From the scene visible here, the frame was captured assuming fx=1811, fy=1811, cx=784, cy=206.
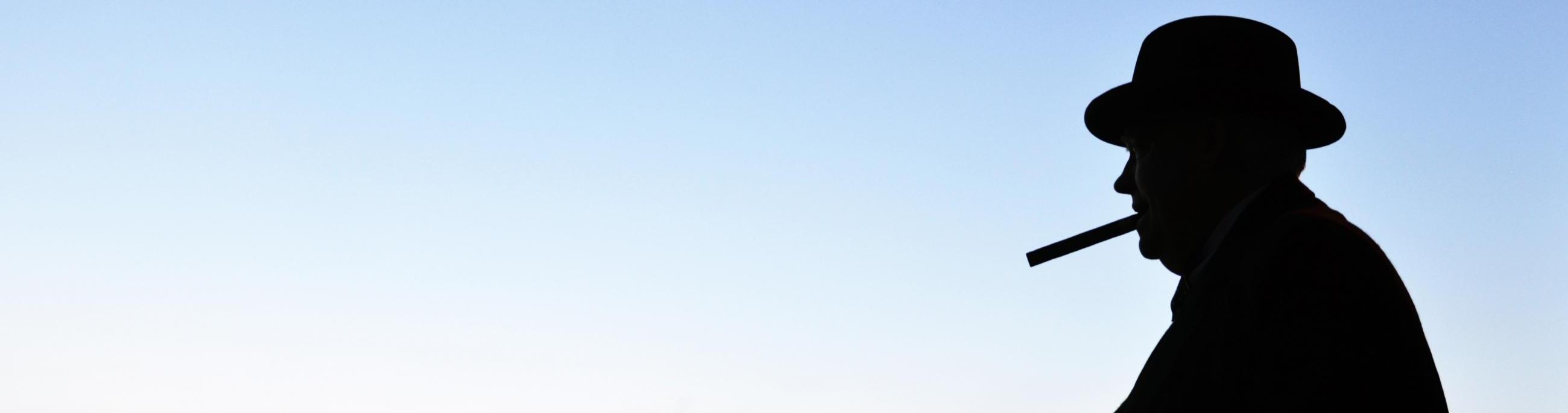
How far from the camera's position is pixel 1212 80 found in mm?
4984

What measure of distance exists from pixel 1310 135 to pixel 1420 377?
1.00 m

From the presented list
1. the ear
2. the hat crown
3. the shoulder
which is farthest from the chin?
the shoulder

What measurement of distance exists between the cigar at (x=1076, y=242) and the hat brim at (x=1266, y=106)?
0.98ft

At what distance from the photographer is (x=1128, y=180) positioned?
5.38 meters

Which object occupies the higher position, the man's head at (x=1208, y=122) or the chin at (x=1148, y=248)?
the man's head at (x=1208, y=122)

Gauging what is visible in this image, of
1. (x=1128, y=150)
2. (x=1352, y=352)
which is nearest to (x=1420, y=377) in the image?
(x=1352, y=352)

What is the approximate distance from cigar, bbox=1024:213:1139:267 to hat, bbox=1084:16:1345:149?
1.13 feet

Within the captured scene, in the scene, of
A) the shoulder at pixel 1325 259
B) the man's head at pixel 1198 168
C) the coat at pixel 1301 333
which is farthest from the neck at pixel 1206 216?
the shoulder at pixel 1325 259

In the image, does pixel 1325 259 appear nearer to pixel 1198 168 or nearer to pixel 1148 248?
pixel 1198 168

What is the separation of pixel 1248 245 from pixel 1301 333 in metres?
0.37

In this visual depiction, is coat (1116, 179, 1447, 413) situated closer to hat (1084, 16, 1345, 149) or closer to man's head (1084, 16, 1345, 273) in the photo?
man's head (1084, 16, 1345, 273)

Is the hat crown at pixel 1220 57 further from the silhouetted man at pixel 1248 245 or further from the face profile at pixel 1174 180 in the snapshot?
the face profile at pixel 1174 180

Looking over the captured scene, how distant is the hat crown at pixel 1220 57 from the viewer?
5016 mm

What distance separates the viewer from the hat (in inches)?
197
